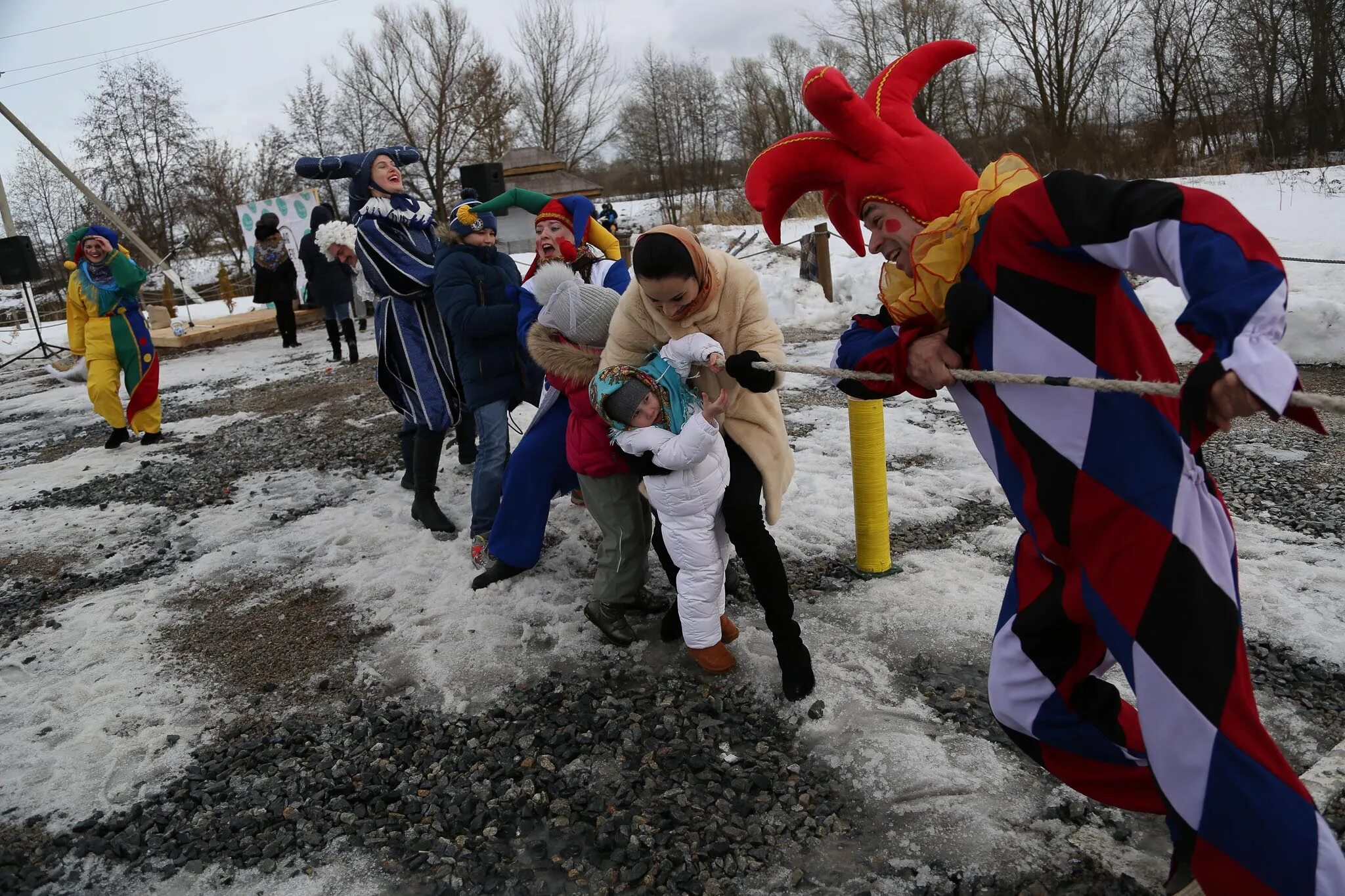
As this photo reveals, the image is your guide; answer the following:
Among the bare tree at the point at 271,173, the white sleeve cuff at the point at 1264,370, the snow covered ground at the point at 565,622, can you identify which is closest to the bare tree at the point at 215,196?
the bare tree at the point at 271,173

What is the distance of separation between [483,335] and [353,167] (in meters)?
1.62

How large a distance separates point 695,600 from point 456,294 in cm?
220

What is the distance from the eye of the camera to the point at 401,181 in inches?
200

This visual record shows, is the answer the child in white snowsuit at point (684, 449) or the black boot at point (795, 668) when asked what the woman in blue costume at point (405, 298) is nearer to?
the child in white snowsuit at point (684, 449)

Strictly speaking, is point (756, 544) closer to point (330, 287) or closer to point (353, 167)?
point (353, 167)

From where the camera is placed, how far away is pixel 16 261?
50.9ft

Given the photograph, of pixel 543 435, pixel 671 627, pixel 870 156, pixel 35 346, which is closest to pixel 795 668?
pixel 671 627

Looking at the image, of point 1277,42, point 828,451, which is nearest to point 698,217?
point 1277,42

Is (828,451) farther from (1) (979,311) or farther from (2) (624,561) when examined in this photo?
(1) (979,311)

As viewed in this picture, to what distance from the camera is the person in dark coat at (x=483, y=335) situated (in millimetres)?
4465

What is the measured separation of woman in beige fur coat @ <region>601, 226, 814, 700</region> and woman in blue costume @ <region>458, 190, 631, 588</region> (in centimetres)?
81

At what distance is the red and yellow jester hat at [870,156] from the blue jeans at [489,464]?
273 centimetres

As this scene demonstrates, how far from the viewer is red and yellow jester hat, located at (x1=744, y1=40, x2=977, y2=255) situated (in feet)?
6.56

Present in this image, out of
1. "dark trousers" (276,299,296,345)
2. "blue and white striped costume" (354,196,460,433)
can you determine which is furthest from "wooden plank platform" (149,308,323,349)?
"blue and white striped costume" (354,196,460,433)
